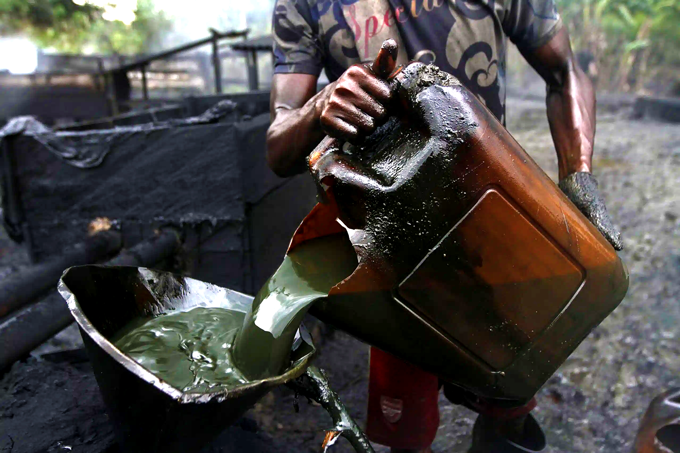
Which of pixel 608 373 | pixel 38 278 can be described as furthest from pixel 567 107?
pixel 38 278

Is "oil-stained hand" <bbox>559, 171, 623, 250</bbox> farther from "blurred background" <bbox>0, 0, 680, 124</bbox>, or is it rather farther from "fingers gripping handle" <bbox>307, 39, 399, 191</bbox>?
"blurred background" <bbox>0, 0, 680, 124</bbox>

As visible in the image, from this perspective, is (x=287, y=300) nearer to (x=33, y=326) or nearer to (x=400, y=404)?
(x=400, y=404)

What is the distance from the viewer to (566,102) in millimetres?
2055

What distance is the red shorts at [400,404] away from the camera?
1829mm

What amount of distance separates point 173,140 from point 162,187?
1.01 feet

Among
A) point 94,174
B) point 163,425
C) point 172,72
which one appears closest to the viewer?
point 163,425

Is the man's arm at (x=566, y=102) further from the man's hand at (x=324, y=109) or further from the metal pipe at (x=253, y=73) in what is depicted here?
the metal pipe at (x=253, y=73)

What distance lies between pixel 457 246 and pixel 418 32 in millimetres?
926

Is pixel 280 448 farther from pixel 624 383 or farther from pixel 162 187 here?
pixel 624 383

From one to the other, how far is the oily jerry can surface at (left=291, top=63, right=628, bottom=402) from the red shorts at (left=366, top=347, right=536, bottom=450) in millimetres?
459

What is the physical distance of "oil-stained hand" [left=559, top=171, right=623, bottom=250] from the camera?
1595mm

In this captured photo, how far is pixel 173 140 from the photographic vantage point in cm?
327

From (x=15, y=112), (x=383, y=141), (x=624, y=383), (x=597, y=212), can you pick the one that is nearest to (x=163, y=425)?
(x=383, y=141)

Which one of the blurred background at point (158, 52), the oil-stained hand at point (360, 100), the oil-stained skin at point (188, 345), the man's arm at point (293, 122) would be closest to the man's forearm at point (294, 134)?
the man's arm at point (293, 122)
